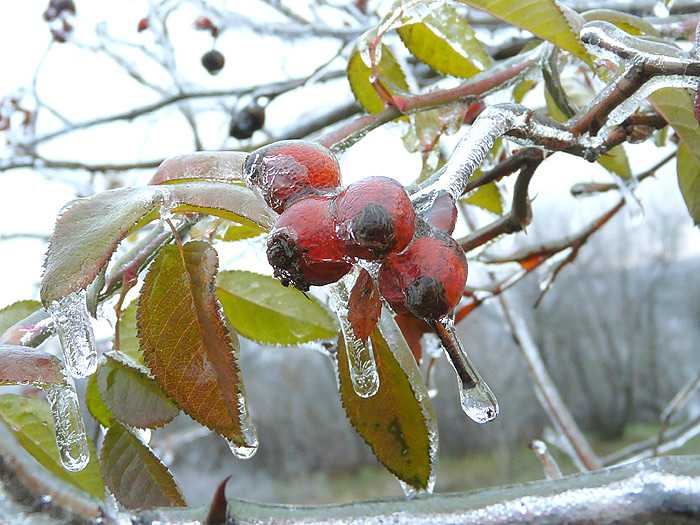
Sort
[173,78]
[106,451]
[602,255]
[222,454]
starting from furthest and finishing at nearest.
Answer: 1. [602,255]
2. [222,454]
3. [173,78]
4. [106,451]

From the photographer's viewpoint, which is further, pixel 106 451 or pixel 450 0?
pixel 450 0

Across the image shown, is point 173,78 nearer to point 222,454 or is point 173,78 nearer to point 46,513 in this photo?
point 46,513

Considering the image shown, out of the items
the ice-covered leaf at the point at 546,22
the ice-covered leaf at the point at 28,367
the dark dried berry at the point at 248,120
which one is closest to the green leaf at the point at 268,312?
the ice-covered leaf at the point at 28,367

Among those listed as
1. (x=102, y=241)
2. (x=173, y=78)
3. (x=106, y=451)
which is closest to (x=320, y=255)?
(x=102, y=241)

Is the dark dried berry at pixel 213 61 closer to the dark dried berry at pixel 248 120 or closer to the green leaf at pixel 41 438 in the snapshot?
the dark dried berry at pixel 248 120

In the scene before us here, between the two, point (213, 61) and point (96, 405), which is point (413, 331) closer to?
point (96, 405)

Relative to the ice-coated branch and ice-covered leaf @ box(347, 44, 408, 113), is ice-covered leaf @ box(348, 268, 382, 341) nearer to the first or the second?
the ice-coated branch

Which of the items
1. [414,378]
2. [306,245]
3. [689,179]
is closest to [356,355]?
[414,378]

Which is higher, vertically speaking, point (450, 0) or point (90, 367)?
point (450, 0)

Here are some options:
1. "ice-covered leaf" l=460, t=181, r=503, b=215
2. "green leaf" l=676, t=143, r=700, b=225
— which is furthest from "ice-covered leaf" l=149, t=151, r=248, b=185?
"green leaf" l=676, t=143, r=700, b=225
